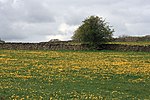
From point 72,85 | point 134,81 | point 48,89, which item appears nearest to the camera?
point 48,89

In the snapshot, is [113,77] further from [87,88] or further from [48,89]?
[48,89]

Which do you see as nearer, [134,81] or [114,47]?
[134,81]

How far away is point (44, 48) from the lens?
7238 centimetres

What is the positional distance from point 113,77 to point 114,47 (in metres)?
40.4

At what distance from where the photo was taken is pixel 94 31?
73.9 meters

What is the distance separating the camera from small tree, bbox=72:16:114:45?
74.0 metres

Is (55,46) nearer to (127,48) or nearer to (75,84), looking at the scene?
(127,48)

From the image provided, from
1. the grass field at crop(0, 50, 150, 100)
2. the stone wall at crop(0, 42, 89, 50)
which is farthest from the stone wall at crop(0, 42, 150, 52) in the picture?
the grass field at crop(0, 50, 150, 100)

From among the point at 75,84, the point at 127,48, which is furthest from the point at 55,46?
the point at 75,84

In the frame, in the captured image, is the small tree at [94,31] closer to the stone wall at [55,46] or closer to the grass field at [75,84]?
the stone wall at [55,46]

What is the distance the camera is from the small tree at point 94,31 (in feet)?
243

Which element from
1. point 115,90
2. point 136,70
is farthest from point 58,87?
point 136,70

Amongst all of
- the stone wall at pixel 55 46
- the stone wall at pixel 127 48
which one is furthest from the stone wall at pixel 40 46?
the stone wall at pixel 127 48

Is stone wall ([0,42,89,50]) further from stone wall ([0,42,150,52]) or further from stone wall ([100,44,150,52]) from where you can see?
stone wall ([100,44,150,52])
